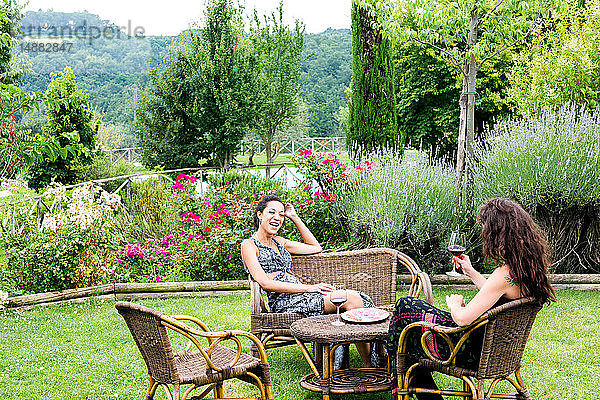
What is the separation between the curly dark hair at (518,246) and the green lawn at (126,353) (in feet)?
3.61

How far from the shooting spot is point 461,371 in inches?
117

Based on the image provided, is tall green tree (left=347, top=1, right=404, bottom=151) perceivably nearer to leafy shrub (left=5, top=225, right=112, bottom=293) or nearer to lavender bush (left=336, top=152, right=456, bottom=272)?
lavender bush (left=336, top=152, right=456, bottom=272)

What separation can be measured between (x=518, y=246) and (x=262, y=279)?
1672 millimetres

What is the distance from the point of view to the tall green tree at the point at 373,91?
30.8 feet

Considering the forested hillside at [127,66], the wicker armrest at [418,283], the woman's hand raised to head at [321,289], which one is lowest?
the woman's hand raised to head at [321,289]

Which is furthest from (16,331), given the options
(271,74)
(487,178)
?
(271,74)

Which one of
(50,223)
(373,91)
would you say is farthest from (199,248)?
(373,91)

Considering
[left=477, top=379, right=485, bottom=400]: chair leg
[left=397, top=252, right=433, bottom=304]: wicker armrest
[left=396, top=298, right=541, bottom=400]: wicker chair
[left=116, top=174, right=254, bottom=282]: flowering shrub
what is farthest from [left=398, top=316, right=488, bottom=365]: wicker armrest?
[left=116, top=174, right=254, bottom=282]: flowering shrub

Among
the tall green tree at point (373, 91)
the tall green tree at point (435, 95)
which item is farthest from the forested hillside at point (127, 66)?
the tall green tree at point (373, 91)

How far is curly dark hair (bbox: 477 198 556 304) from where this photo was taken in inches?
113

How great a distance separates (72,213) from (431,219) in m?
3.80

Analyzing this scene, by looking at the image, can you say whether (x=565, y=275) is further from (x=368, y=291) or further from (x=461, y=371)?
(x=461, y=371)

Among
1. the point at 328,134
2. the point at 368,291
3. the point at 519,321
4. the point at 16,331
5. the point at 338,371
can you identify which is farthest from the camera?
the point at 328,134

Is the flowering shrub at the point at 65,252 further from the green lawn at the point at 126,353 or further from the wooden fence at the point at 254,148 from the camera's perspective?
the wooden fence at the point at 254,148
